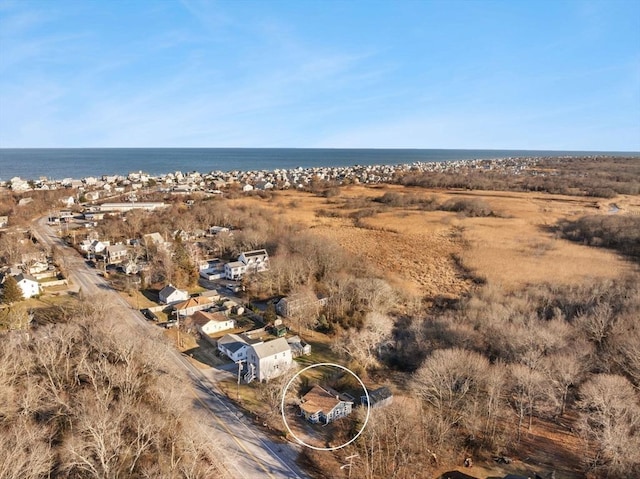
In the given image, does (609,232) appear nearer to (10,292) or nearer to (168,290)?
(168,290)

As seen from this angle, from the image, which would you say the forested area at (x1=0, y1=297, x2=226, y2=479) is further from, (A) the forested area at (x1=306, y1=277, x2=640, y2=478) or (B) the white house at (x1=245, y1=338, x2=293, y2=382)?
(A) the forested area at (x1=306, y1=277, x2=640, y2=478)

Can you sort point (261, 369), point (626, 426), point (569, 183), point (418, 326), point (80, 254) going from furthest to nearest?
point (569, 183)
point (80, 254)
point (418, 326)
point (261, 369)
point (626, 426)

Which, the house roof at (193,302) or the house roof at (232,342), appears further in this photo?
the house roof at (193,302)

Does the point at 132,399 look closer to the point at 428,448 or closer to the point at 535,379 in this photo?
the point at 428,448

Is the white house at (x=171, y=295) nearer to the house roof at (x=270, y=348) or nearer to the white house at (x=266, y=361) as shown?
the white house at (x=266, y=361)

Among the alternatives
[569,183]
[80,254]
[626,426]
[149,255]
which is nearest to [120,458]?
[626,426]

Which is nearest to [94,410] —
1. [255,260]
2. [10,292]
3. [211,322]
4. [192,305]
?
[211,322]

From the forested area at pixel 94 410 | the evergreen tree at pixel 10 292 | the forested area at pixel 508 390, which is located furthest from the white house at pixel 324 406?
the evergreen tree at pixel 10 292
